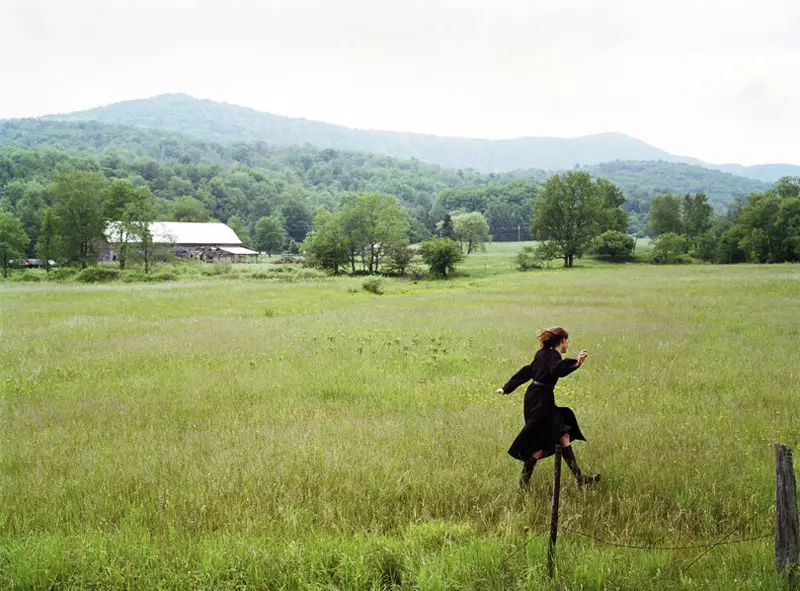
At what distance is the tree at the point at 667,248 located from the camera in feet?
274

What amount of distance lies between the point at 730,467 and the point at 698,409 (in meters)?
2.89

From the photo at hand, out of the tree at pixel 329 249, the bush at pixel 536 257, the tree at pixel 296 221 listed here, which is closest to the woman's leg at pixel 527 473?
the tree at pixel 329 249

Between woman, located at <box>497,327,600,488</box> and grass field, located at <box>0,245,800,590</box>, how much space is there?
0.67 m

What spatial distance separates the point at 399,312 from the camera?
2517cm

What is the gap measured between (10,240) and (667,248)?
8780cm

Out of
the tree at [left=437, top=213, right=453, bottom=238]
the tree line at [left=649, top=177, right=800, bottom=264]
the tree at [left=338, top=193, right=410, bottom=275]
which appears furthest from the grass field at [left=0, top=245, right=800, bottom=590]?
the tree at [left=437, top=213, right=453, bottom=238]

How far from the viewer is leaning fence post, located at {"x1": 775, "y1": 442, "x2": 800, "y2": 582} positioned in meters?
3.59

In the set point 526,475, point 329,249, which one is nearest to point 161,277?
point 329,249

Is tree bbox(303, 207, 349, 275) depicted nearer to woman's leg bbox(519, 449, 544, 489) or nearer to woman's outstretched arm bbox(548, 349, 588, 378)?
woman's leg bbox(519, 449, 544, 489)

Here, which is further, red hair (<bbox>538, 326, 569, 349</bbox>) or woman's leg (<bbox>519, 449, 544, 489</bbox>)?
woman's leg (<bbox>519, 449, 544, 489</bbox>)

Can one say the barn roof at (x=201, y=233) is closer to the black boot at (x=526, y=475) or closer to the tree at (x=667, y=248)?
the tree at (x=667, y=248)

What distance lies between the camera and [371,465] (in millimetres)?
6438

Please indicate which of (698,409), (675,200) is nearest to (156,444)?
(698,409)

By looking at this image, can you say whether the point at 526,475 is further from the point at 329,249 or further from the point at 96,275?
the point at 329,249
